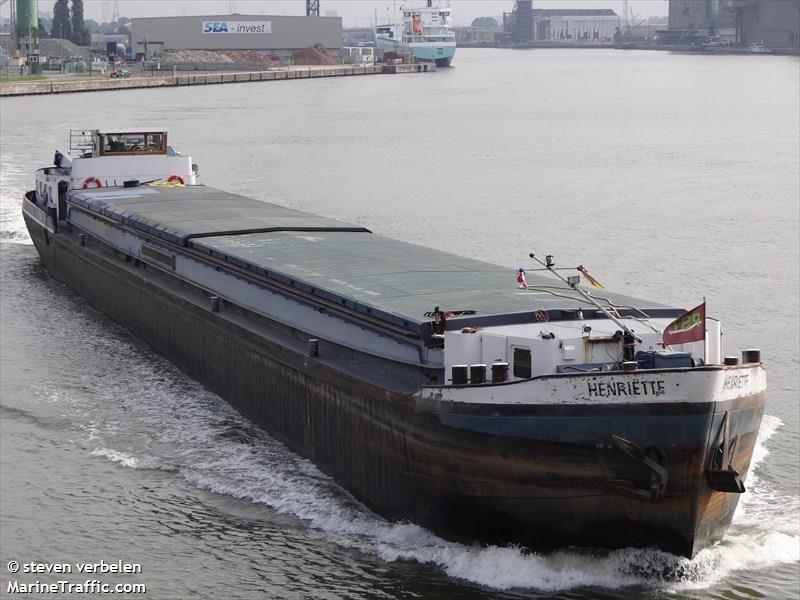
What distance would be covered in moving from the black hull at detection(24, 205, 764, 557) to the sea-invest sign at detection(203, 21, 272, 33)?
511 ft

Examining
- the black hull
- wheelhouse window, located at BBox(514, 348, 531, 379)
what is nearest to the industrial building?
the black hull

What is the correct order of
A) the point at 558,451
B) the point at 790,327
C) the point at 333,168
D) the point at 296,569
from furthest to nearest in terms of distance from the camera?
the point at 333,168, the point at 790,327, the point at 296,569, the point at 558,451

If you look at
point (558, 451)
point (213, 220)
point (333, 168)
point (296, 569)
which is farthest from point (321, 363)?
point (333, 168)

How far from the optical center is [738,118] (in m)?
88.6

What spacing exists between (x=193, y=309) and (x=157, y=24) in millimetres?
152543

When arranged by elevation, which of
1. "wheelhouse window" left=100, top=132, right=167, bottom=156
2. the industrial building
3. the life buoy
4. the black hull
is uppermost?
the industrial building

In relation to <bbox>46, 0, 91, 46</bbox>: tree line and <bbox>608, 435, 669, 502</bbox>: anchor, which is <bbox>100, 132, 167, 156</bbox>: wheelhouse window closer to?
<bbox>608, 435, 669, 502</bbox>: anchor

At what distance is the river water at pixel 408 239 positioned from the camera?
55.8 ft

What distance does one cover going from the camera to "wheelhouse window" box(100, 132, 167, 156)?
38.7 m

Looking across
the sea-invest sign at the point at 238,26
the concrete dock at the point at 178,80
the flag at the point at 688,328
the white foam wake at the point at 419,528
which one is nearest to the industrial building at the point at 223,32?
the sea-invest sign at the point at 238,26

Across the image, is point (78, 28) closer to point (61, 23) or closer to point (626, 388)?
point (61, 23)

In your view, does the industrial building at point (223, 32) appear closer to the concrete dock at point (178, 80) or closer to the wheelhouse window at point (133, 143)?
the concrete dock at point (178, 80)

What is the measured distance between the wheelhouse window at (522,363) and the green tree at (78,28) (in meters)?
187

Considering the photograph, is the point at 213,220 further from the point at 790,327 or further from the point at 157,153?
the point at 790,327
